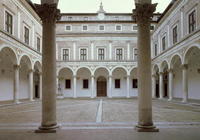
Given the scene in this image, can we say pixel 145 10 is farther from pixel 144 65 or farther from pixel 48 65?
pixel 48 65

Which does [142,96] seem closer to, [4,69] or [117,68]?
[4,69]

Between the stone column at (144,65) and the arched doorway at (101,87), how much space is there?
27.0 m

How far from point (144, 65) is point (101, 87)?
2723cm

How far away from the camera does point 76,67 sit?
30.9 meters

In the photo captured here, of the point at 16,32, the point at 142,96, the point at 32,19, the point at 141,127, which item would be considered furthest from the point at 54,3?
the point at 32,19

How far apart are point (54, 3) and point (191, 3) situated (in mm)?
15638

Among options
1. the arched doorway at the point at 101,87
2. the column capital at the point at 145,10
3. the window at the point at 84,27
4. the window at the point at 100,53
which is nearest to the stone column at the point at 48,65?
the column capital at the point at 145,10

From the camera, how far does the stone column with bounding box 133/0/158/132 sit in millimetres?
6407

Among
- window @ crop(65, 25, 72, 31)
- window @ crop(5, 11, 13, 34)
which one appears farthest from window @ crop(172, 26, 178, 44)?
window @ crop(5, 11, 13, 34)

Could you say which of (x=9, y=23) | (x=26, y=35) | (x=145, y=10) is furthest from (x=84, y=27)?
(x=145, y=10)

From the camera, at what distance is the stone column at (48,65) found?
6.46m

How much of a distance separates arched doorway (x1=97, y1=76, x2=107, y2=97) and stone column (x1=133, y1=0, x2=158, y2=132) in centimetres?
2695

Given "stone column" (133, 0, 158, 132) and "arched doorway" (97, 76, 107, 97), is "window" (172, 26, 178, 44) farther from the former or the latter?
"stone column" (133, 0, 158, 132)

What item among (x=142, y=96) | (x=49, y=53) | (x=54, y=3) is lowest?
(x=142, y=96)
